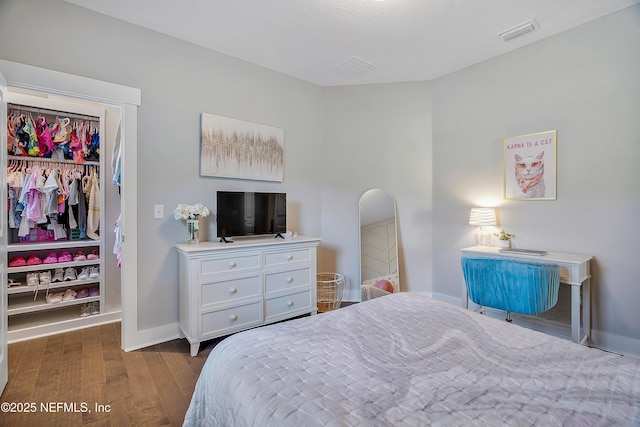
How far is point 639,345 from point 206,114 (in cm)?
402

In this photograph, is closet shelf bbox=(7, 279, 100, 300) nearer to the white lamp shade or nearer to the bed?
the bed

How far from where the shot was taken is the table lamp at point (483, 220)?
2.94m

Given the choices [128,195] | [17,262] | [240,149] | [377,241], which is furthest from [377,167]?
[17,262]

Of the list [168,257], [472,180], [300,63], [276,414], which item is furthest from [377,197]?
[276,414]

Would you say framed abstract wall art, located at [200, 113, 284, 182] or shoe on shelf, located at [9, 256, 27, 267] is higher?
framed abstract wall art, located at [200, 113, 284, 182]

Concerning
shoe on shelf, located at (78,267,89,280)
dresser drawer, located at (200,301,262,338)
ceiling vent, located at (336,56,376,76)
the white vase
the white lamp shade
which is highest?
ceiling vent, located at (336,56,376,76)

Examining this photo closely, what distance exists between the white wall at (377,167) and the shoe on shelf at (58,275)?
2.74 m

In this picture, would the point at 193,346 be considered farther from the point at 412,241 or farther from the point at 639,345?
the point at 639,345

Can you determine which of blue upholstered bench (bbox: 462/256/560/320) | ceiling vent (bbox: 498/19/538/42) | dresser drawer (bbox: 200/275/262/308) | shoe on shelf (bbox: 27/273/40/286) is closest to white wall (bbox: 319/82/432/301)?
ceiling vent (bbox: 498/19/538/42)

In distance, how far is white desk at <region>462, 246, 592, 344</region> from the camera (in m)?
2.26

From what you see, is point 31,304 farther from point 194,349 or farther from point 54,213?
point 194,349

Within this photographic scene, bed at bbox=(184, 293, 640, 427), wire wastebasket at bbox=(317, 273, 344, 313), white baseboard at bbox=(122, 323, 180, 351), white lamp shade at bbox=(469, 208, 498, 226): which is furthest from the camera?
wire wastebasket at bbox=(317, 273, 344, 313)

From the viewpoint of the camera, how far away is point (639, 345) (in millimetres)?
2266

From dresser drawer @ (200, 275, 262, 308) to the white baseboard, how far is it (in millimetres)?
570
